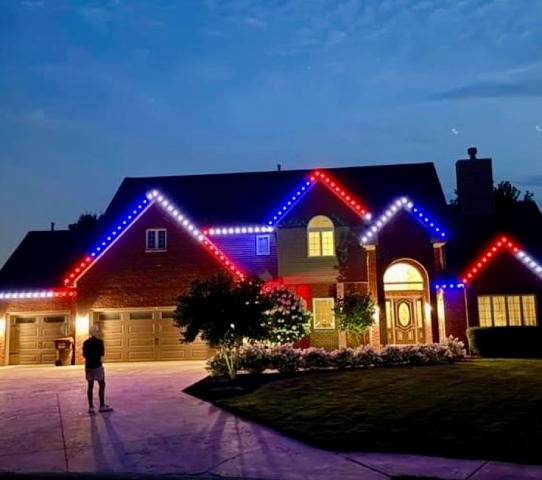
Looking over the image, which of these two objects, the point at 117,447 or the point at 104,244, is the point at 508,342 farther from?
the point at 104,244

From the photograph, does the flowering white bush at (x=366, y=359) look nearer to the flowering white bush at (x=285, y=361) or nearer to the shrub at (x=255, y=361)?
the flowering white bush at (x=285, y=361)

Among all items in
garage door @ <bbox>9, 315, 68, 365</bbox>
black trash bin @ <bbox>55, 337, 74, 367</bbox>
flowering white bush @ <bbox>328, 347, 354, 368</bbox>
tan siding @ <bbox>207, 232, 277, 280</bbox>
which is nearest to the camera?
flowering white bush @ <bbox>328, 347, 354, 368</bbox>

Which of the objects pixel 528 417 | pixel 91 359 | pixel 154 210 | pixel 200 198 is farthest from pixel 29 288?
pixel 528 417

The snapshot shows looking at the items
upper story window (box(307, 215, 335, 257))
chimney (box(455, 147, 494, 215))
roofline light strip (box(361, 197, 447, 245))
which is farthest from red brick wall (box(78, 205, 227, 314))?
chimney (box(455, 147, 494, 215))

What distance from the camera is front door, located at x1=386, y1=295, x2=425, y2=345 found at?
25.2 m

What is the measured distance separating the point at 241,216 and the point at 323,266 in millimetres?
5603

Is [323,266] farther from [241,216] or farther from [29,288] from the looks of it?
[29,288]

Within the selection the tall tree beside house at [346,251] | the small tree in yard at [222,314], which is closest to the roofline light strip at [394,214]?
the tall tree beside house at [346,251]

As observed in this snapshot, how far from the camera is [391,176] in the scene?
31.4m

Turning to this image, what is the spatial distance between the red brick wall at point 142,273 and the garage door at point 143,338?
1.88 feet

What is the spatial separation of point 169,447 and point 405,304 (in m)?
17.9

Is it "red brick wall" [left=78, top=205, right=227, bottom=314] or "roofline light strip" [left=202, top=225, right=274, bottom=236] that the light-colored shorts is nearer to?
"red brick wall" [left=78, top=205, right=227, bottom=314]

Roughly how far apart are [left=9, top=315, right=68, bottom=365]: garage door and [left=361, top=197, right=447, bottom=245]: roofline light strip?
13.8 m

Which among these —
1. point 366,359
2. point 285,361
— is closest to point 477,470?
point 285,361
